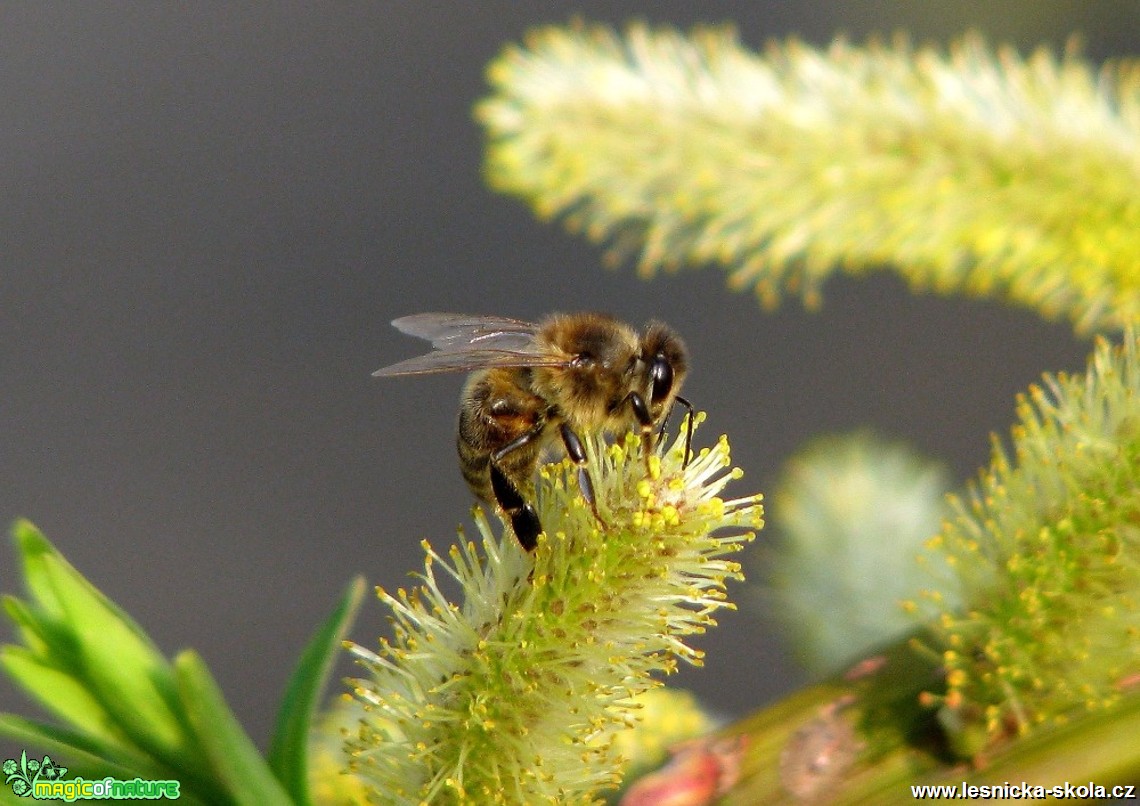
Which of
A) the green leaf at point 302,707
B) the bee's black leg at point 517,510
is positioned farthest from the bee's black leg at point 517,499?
the green leaf at point 302,707

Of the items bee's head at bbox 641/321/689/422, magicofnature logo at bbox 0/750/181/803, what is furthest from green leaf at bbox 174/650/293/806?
bee's head at bbox 641/321/689/422

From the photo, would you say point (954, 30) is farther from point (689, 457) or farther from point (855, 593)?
point (689, 457)

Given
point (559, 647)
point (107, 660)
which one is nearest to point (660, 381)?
point (559, 647)

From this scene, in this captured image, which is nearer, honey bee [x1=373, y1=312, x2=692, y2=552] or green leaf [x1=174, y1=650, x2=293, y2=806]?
green leaf [x1=174, y1=650, x2=293, y2=806]

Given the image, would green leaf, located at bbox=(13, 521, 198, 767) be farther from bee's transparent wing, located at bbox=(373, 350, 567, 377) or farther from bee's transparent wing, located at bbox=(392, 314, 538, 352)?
bee's transparent wing, located at bbox=(392, 314, 538, 352)

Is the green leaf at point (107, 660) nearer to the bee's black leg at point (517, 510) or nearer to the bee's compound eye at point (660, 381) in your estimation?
the bee's black leg at point (517, 510)
